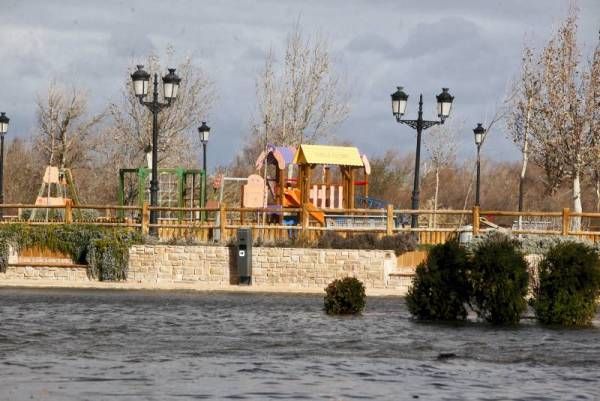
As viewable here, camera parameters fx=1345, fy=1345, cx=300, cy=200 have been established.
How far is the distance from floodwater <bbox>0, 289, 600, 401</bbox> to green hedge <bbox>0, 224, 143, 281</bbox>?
257 inches

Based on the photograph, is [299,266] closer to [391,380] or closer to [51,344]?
[51,344]

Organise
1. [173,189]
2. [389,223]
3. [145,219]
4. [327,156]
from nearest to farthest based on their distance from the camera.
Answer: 1. [389,223]
2. [145,219]
3. [327,156]
4. [173,189]

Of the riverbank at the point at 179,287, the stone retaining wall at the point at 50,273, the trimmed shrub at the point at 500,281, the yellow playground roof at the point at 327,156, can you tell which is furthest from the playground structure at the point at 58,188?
the trimmed shrub at the point at 500,281

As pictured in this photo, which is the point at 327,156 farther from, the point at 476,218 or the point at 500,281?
the point at 500,281

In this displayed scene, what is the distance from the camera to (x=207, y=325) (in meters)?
22.4

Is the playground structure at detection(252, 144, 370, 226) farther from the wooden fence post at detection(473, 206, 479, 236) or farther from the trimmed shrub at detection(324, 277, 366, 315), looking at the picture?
the trimmed shrub at detection(324, 277, 366, 315)

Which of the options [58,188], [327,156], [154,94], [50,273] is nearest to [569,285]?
[154,94]

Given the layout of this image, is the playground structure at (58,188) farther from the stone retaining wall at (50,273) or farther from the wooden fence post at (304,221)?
the wooden fence post at (304,221)

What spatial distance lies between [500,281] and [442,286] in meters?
1.09

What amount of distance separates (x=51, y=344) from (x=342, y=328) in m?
5.23

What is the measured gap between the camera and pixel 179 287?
3206 centimetres

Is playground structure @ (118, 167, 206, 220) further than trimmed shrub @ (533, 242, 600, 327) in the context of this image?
Yes

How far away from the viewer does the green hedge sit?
33312mm

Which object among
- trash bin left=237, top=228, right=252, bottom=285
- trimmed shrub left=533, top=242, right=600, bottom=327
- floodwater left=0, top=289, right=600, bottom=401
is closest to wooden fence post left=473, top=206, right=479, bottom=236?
trash bin left=237, top=228, right=252, bottom=285
